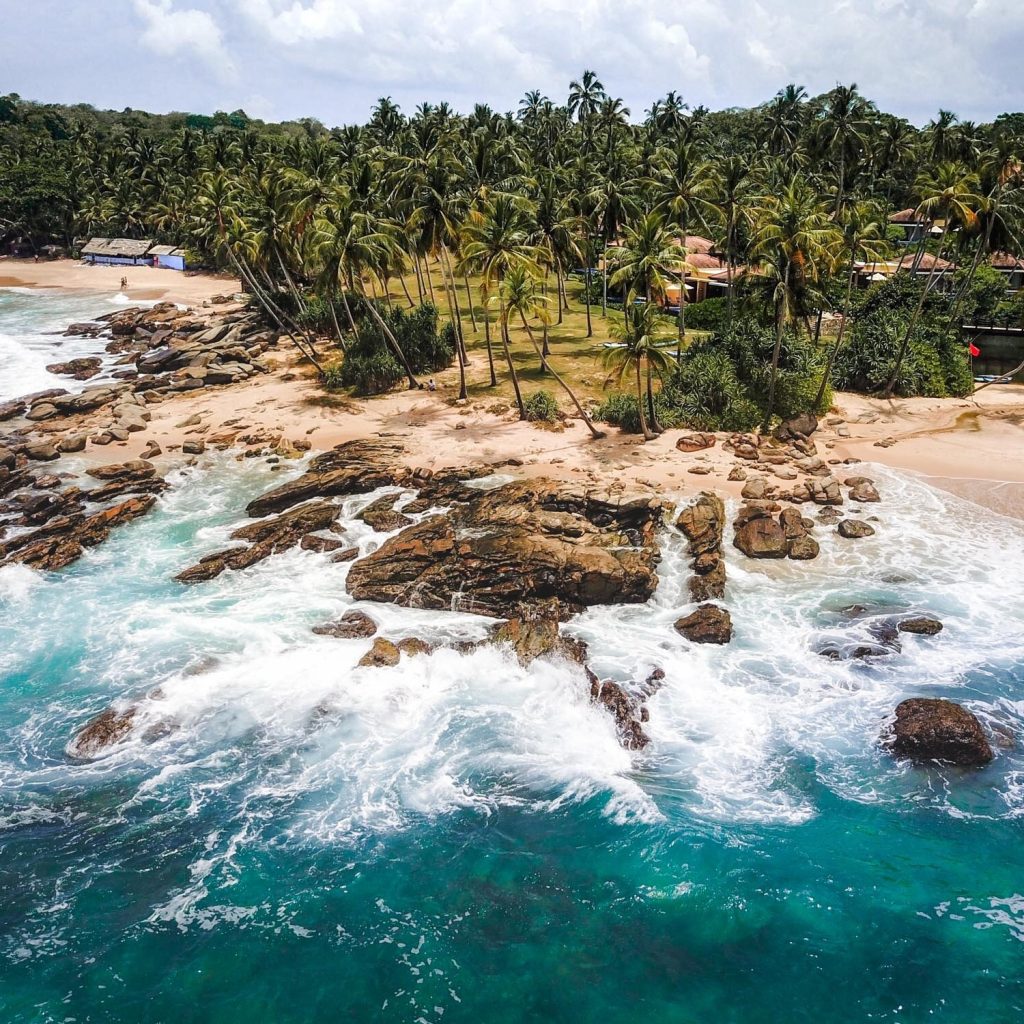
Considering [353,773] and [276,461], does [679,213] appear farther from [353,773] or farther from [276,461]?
[353,773]

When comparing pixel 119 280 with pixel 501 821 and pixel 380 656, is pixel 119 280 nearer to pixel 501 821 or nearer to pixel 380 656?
pixel 380 656

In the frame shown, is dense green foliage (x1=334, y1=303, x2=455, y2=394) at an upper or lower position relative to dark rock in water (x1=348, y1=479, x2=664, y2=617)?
upper

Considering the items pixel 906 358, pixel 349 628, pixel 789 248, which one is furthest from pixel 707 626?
pixel 906 358

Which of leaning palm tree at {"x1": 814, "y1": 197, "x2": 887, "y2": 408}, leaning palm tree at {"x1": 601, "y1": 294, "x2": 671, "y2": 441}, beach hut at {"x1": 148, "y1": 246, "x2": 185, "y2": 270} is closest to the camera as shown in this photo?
leaning palm tree at {"x1": 601, "y1": 294, "x2": 671, "y2": 441}

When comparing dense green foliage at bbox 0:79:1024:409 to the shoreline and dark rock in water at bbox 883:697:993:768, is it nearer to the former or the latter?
the shoreline

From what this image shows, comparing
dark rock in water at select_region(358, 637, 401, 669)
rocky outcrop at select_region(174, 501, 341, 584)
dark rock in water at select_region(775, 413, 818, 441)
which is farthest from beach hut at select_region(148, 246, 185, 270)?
dark rock in water at select_region(358, 637, 401, 669)

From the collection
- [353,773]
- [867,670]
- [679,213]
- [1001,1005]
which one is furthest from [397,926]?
[679,213]

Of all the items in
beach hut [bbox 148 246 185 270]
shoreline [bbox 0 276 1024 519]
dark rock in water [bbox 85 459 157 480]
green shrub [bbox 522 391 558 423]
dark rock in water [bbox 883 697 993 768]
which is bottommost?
dark rock in water [bbox 883 697 993 768]
